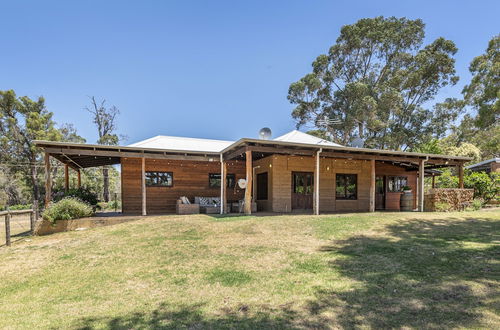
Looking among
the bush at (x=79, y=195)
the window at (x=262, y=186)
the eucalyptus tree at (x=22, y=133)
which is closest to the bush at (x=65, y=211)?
the bush at (x=79, y=195)

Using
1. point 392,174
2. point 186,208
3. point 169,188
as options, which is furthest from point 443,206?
point 169,188

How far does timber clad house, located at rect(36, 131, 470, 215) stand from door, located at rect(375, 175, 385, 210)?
5 centimetres

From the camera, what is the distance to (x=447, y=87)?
82.8 feet

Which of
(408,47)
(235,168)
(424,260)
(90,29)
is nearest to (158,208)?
(235,168)

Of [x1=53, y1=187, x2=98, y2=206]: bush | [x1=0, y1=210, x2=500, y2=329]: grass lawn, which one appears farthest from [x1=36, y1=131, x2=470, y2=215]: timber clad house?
[x1=0, y1=210, x2=500, y2=329]: grass lawn

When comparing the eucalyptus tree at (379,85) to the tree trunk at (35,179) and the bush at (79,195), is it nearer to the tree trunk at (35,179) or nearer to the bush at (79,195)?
the bush at (79,195)

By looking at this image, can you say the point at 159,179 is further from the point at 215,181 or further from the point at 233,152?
the point at 233,152

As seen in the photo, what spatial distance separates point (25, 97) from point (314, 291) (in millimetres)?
30720

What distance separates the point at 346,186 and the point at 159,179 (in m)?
9.40

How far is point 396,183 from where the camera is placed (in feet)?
52.4

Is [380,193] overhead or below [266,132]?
below

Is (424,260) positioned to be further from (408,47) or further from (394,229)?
(408,47)

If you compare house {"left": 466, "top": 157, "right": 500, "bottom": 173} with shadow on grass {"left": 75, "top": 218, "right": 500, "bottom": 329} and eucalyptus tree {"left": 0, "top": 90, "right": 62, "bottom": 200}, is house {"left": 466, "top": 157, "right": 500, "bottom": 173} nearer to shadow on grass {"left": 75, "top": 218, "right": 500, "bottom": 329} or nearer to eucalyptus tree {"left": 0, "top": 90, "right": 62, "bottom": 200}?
shadow on grass {"left": 75, "top": 218, "right": 500, "bottom": 329}

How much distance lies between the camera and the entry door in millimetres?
13328
